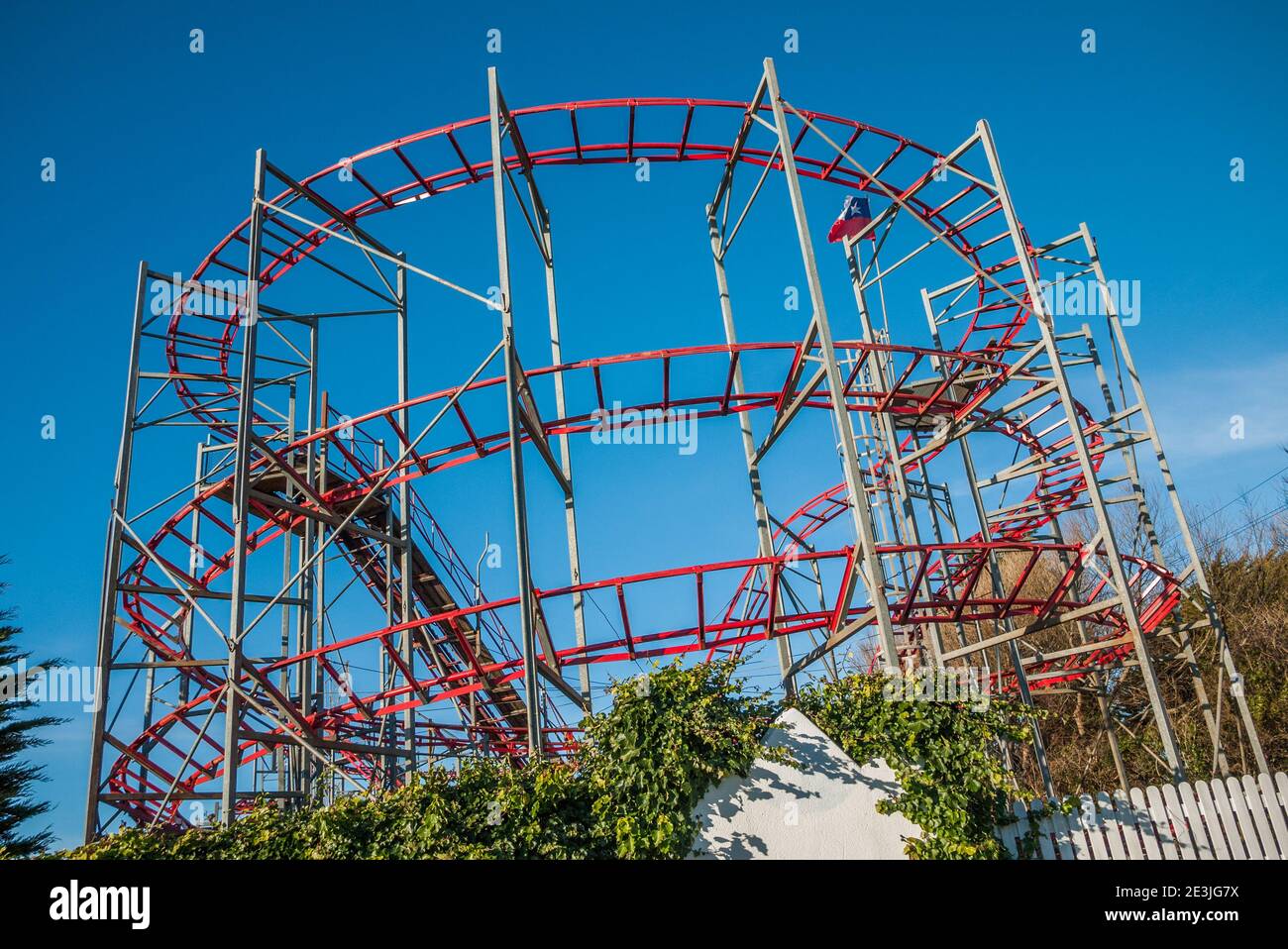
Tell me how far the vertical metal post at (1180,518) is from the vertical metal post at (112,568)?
14.5m

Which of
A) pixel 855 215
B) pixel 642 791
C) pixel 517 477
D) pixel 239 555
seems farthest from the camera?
pixel 855 215

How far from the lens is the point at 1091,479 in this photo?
34.4 feet

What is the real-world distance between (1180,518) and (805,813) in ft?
32.8

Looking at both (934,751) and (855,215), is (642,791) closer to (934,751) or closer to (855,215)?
(934,751)

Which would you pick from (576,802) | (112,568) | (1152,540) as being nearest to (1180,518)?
(1152,540)

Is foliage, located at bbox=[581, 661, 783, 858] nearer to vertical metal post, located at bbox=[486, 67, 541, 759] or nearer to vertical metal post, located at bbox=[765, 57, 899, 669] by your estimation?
vertical metal post, located at bbox=[486, 67, 541, 759]

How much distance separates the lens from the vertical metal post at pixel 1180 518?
12.9m

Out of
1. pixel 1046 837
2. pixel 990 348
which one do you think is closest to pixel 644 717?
pixel 1046 837

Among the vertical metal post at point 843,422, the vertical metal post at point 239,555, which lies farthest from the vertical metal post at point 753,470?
the vertical metal post at point 239,555

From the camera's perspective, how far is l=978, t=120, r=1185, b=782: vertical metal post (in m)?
10.2

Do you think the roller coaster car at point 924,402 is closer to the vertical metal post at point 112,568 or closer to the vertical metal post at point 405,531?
the vertical metal post at point 405,531
